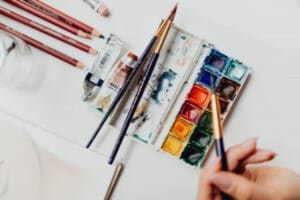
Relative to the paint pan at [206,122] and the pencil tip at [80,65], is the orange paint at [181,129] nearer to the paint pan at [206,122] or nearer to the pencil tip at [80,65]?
the paint pan at [206,122]

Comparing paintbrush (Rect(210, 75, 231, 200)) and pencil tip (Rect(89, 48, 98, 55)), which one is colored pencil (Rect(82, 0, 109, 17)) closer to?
pencil tip (Rect(89, 48, 98, 55))

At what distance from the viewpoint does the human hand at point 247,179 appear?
52cm

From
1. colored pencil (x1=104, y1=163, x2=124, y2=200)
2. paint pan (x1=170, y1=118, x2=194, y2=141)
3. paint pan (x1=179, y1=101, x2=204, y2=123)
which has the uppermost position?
paint pan (x1=179, y1=101, x2=204, y2=123)

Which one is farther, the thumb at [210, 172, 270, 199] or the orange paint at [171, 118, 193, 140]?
the orange paint at [171, 118, 193, 140]

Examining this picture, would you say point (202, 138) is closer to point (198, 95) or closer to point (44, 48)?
point (198, 95)

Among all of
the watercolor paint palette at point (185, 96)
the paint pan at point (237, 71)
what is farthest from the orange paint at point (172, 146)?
the paint pan at point (237, 71)

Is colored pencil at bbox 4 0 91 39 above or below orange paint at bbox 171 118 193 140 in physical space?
above

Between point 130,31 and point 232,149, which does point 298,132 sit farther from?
point 130,31

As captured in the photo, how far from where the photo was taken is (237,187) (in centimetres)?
52

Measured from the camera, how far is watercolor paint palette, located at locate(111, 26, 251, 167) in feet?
2.05

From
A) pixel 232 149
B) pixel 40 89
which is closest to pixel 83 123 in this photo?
pixel 40 89

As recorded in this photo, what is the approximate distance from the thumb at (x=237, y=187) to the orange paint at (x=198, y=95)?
120 millimetres

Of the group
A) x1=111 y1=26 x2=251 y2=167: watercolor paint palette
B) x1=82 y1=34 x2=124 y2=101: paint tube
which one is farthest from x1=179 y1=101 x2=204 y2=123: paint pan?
x1=82 y1=34 x2=124 y2=101: paint tube

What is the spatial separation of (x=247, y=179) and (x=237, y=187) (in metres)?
0.04
